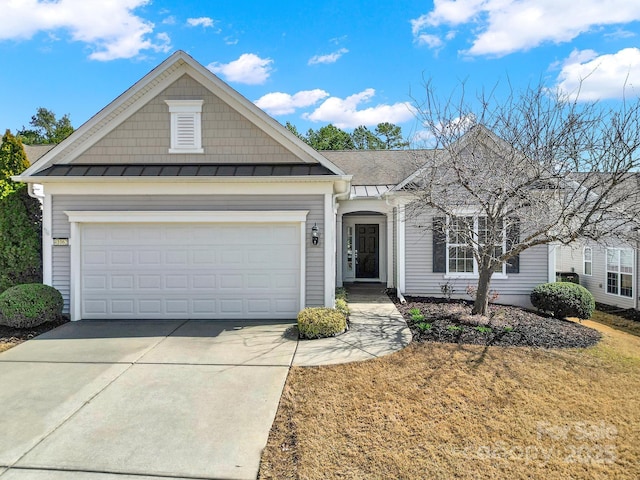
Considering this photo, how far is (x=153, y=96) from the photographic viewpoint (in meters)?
8.92

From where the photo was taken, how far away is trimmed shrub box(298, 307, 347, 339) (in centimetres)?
732

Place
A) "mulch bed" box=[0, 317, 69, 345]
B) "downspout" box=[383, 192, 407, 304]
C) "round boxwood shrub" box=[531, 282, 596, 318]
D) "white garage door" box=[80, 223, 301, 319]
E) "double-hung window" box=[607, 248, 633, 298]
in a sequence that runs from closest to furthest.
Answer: "mulch bed" box=[0, 317, 69, 345] → "white garage door" box=[80, 223, 301, 319] → "round boxwood shrub" box=[531, 282, 596, 318] → "downspout" box=[383, 192, 407, 304] → "double-hung window" box=[607, 248, 633, 298]

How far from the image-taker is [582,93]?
24.0ft

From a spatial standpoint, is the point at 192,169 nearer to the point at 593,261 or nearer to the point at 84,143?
the point at 84,143

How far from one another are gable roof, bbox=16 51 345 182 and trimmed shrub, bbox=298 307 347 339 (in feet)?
11.1

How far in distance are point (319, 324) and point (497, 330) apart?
3.61 meters

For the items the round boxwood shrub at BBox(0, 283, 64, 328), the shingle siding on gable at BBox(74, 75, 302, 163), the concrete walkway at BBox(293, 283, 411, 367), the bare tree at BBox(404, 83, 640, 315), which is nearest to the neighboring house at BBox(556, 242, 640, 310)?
the bare tree at BBox(404, 83, 640, 315)

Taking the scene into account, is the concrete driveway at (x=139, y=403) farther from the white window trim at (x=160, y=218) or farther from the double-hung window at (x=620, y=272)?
the double-hung window at (x=620, y=272)

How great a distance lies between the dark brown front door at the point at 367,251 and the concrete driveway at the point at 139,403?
7722 mm

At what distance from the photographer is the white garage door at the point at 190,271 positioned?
8695 millimetres

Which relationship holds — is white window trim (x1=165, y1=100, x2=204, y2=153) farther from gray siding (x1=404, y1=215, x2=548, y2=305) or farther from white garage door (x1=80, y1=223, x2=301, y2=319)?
gray siding (x1=404, y1=215, x2=548, y2=305)

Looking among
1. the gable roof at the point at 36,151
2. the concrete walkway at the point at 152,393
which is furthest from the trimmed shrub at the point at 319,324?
the gable roof at the point at 36,151


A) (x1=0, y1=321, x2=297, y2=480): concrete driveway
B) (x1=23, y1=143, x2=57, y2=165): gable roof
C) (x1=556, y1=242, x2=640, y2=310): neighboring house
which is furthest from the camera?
(x1=23, y1=143, x2=57, y2=165): gable roof

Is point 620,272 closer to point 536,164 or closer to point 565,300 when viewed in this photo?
point 565,300
